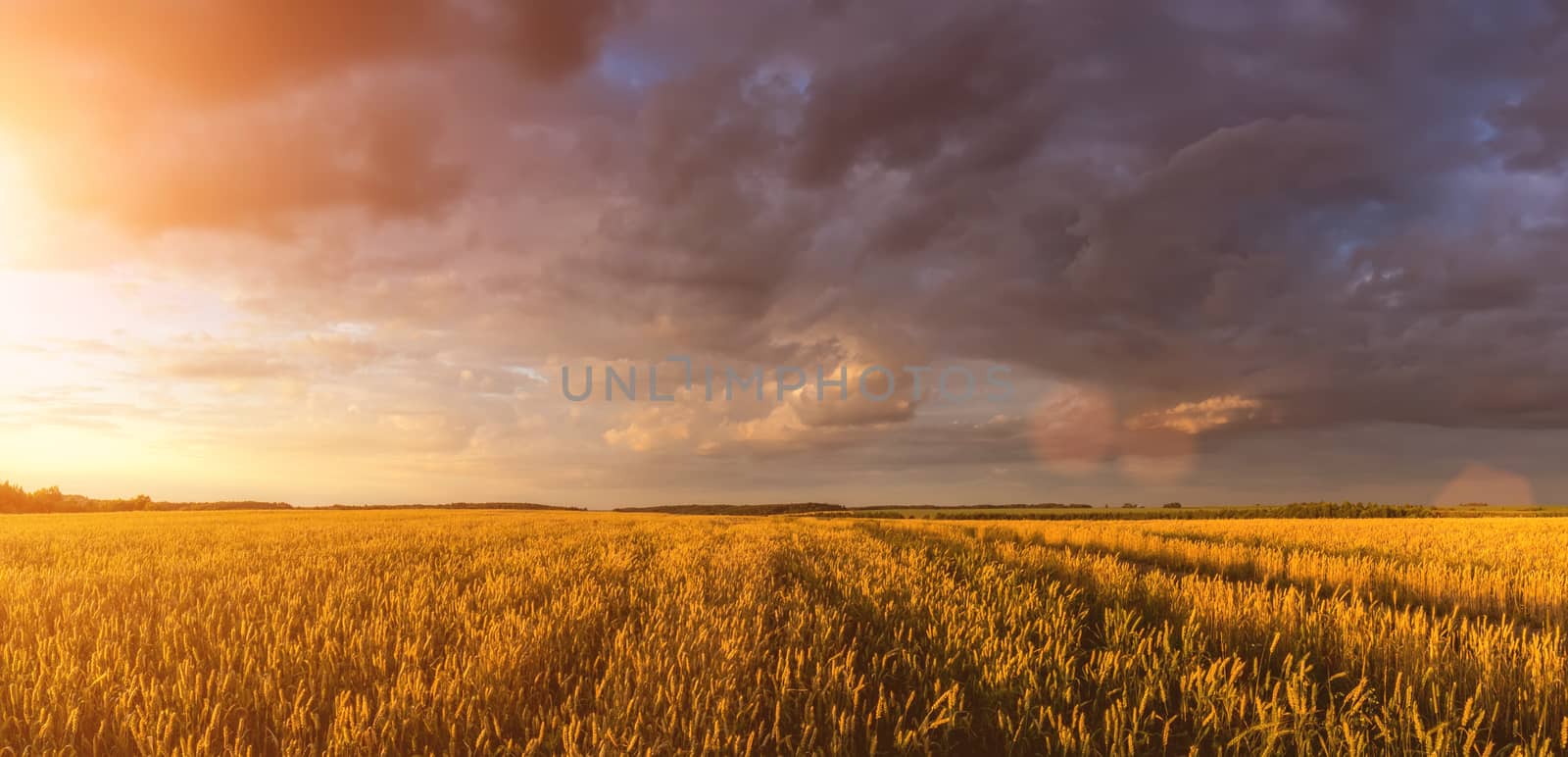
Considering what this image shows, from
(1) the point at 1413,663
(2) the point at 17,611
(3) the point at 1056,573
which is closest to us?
(1) the point at 1413,663

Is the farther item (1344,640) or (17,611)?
(17,611)

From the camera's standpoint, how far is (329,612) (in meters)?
5.79

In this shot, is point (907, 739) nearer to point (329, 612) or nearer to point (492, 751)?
point (492, 751)

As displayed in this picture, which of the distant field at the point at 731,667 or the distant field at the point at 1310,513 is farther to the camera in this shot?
the distant field at the point at 1310,513

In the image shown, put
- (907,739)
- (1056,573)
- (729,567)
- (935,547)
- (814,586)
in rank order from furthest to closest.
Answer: (935,547), (1056,573), (729,567), (814,586), (907,739)

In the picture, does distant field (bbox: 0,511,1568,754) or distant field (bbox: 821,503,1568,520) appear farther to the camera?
distant field (bbox: 821,503,1568,520)

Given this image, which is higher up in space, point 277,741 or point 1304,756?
point 277,741

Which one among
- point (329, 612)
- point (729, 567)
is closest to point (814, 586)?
point (729, 567)

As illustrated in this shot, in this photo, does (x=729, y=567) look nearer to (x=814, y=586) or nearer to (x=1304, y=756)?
Result: (x=814, y=586)

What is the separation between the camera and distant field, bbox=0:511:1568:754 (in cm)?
347

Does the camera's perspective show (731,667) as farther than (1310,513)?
No

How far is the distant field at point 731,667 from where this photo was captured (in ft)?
11.4

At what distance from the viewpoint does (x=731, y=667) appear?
4.20 meters

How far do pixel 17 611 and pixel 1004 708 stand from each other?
9.20m
